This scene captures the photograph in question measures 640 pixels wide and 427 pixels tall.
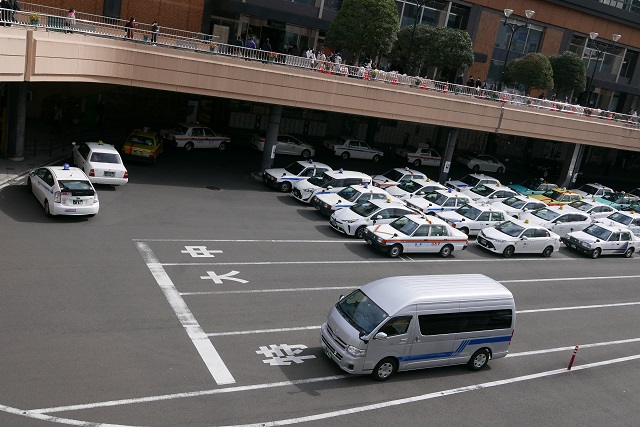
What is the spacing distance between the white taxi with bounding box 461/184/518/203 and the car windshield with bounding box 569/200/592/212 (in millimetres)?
3734

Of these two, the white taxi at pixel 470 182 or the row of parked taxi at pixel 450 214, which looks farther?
the white taxi at pixel 470 182

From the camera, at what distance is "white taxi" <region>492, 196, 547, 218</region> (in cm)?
3281

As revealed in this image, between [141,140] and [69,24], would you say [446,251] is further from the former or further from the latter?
[69,24]

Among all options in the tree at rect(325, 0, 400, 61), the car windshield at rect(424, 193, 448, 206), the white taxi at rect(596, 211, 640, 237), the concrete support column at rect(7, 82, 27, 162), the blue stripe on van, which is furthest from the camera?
the tree at rect(325, 0, 400, 61)

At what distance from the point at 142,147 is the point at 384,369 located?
20.2 meters

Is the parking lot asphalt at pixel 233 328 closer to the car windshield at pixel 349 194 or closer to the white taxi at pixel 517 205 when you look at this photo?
the car windshield at pixel 349 194

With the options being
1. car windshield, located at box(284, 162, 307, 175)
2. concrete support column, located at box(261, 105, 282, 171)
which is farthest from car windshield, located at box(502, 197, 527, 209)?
concrete support column, located at box(261, 105, 282, 171)

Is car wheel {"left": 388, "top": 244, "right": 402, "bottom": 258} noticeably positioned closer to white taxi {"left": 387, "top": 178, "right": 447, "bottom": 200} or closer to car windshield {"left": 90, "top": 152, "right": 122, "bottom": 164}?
white taxi {"left": 387, "top": 178, "right": 447, "bottom": 200}

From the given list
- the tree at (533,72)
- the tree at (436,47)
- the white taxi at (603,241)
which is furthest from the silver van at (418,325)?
the tree at (533,72)

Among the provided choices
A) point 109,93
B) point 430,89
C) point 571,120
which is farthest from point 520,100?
point 109,93

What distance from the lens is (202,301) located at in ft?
57.5

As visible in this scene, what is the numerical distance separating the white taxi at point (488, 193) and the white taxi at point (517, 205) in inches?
24.2

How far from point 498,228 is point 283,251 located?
10721mm

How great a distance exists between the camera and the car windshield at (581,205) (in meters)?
35.8
